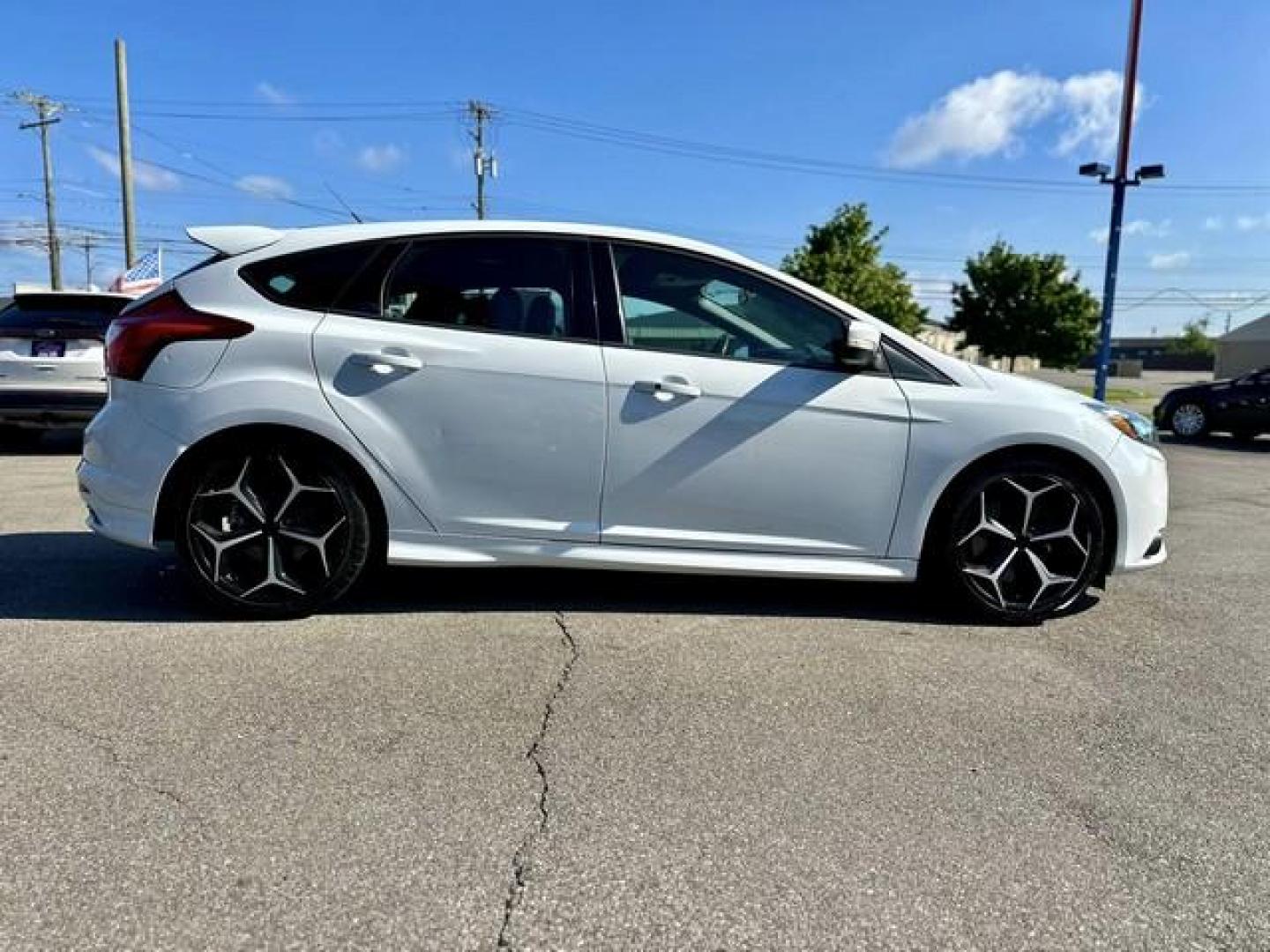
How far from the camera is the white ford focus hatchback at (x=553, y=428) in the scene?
3.52m

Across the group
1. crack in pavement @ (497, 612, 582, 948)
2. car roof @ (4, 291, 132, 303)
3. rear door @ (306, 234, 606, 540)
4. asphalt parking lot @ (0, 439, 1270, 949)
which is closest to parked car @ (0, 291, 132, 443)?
car roof @ (4, 291, 132, 303)

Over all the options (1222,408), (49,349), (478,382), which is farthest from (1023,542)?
(1222,408)

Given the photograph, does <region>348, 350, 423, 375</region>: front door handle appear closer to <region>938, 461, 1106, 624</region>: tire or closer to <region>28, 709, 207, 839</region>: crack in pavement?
<region>28, 709, 207, 839</region>: crack in pavement

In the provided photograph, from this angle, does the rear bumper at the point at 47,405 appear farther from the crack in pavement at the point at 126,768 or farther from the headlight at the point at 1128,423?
the headlight at the point at 1128,423

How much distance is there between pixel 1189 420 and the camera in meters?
15.4

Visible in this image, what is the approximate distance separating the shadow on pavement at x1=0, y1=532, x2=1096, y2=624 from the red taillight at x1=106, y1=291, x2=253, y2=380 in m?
1.08

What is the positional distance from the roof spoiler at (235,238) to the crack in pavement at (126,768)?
6.50ft

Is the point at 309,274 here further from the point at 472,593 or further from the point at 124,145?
the point at 124,145

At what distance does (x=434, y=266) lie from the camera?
3.69 m

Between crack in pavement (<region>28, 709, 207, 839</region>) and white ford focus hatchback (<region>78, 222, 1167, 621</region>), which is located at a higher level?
white ford focus hatchback (<region>78, 222, 1167, 621</region>)

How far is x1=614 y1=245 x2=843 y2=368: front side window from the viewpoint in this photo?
368 centimetres

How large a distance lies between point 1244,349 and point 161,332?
46317 millimetres

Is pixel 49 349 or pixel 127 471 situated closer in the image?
pixel 127 471

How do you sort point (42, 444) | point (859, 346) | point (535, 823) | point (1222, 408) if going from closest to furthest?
point (535, 823)
point (859, 346)
point (42, 444)
point (1222, 408)
